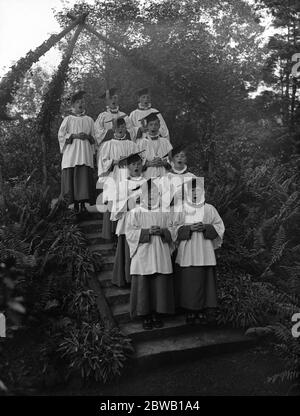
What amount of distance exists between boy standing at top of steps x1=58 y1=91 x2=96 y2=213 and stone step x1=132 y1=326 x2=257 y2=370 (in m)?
3.39

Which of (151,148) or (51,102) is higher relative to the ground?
(51,102)

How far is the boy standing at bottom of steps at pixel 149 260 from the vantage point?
5645 millimetres

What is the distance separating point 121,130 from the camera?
7898 mm

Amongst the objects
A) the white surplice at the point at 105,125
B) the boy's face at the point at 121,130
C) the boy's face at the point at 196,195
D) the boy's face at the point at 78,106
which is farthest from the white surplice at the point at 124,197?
the boy's face at the point at 78,106

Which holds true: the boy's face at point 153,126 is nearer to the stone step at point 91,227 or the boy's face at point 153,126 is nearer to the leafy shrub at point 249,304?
the stone step at point 91,227

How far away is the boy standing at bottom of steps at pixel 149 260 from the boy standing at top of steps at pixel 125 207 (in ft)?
0.99

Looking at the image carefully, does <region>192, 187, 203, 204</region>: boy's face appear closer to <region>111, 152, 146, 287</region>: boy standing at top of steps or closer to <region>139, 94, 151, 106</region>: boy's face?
<region>111, 152, 146, 287</region>: boy standing at top of steps

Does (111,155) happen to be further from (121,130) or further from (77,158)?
(77,158)

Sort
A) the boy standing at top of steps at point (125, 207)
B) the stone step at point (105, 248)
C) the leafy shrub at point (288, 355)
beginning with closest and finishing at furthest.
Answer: the leafy shrub at point (288, 355) → the boy standing at top of steps at point (125, 207) → the stone step at point (105, 248)

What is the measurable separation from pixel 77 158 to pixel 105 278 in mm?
2524

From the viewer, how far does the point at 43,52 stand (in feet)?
31.9

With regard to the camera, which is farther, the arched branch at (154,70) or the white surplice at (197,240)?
the arched branch at (154,70)

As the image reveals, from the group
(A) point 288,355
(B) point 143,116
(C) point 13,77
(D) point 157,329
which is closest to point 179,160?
(D) point 157,329
